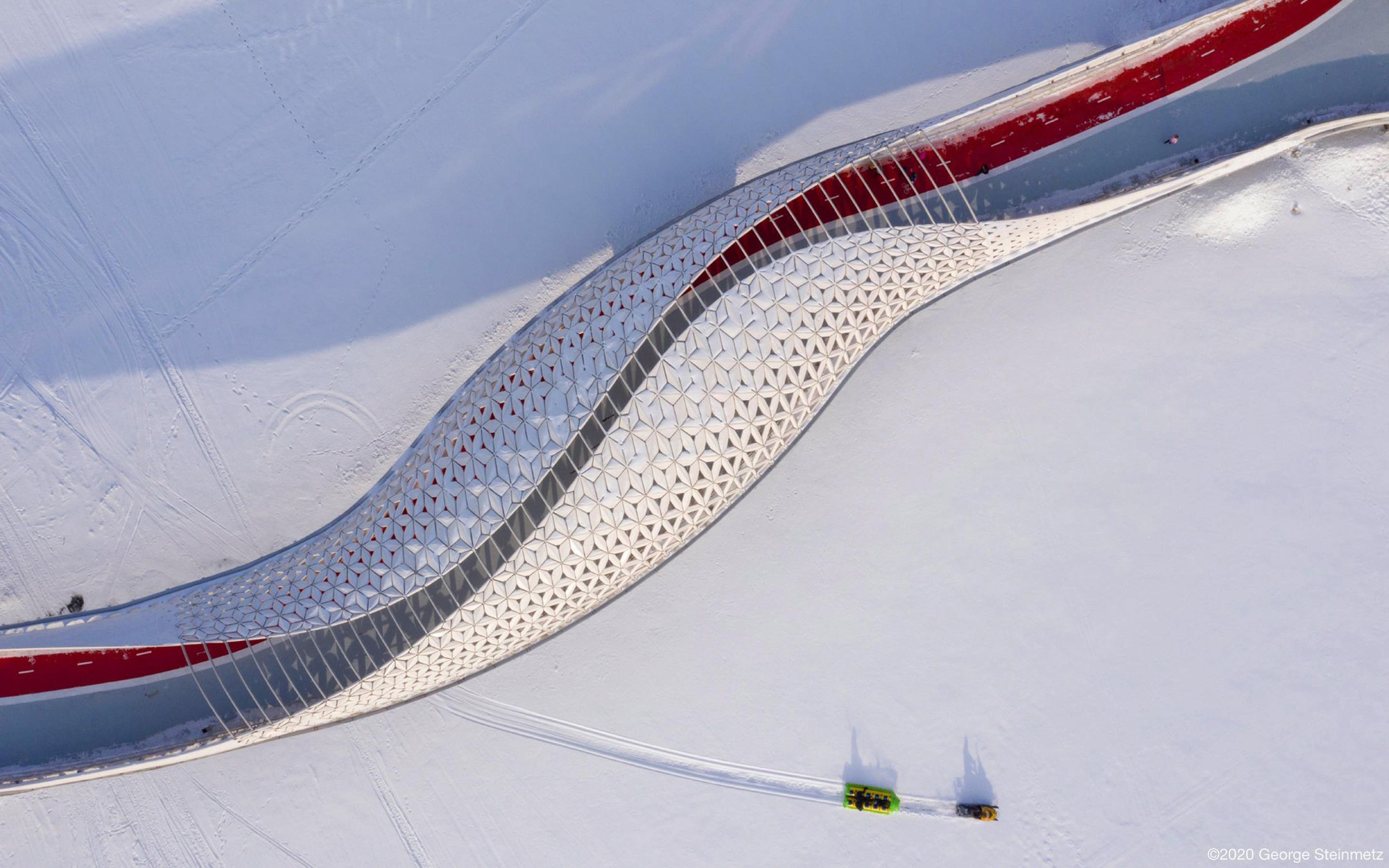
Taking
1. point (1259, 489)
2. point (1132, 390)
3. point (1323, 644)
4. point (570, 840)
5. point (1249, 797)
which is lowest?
point (1249, 797)

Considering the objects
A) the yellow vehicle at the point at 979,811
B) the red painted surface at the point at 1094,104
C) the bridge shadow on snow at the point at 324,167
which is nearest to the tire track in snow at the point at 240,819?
the bridge shadow on snow at the point at 324,167

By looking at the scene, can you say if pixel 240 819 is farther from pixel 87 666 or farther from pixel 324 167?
pixel 324 167

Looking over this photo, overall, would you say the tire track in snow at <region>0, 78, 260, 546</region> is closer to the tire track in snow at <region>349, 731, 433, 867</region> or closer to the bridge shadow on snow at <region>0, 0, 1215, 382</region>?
the bridge shadow on snow at <region>0, 0, 1215, 382</region>

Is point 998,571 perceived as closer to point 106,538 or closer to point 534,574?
point 534,574

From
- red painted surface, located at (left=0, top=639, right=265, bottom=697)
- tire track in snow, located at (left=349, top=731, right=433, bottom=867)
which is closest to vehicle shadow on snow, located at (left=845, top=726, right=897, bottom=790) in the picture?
tire track in snow, located at (left=349, top=731, right=433, bottom=867)

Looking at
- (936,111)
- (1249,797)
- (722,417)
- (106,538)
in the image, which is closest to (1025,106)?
(936,111)

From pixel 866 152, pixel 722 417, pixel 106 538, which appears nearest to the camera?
pixel 722 417

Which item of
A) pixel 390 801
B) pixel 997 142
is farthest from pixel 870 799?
pixel 997 142

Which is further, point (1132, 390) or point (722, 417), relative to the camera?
point (1132, 390)
